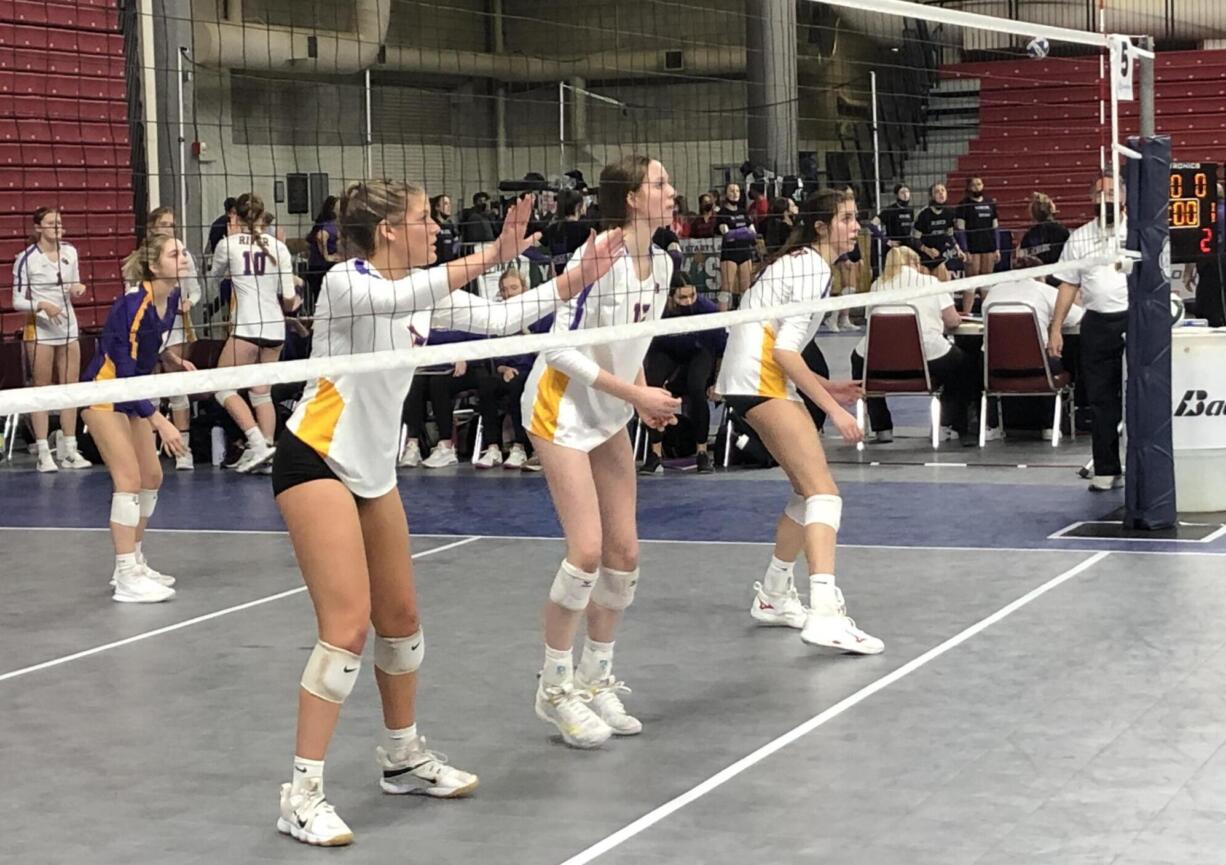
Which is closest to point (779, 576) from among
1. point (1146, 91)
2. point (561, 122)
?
point (1146, 91)

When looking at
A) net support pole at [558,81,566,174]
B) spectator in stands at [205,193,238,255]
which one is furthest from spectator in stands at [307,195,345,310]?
net support pole at [558,81,566,174]

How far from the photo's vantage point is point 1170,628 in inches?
256

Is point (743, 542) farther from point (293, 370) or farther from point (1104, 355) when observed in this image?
point (293, 370)

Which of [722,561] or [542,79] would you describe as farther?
[542,79]

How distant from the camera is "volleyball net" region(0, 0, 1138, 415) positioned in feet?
50.6

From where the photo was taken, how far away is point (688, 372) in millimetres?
11836

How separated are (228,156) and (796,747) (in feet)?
54.0

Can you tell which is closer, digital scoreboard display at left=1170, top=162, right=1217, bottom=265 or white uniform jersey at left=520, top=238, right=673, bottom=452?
white uniform jersey at left=520, top=238, right=673, bottom=452

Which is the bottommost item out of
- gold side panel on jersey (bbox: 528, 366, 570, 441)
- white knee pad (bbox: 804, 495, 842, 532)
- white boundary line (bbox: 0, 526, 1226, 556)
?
white boundary line (bbox: 0, 526, 1226, 556)

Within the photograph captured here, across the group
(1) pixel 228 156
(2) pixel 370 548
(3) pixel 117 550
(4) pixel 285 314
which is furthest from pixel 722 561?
(1) pixel 228 156

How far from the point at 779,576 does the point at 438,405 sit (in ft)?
19.3

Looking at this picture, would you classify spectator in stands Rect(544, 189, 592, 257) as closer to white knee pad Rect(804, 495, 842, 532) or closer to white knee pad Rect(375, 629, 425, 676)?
A: white knee pad Rect(804, 495, 842, 532)

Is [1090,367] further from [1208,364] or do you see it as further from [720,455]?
[720,455]

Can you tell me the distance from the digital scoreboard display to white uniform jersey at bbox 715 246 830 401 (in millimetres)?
3146
